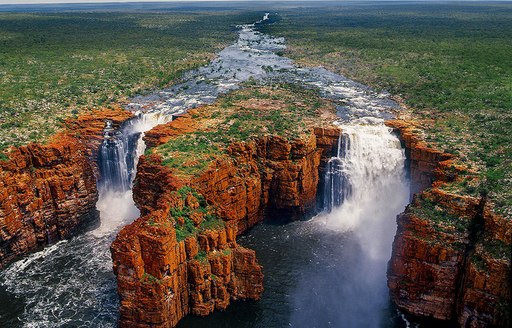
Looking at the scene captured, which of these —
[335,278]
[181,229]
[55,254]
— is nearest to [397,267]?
[335,278]

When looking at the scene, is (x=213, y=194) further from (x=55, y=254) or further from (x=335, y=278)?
(x=55, y=254)

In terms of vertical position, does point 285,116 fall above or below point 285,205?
above

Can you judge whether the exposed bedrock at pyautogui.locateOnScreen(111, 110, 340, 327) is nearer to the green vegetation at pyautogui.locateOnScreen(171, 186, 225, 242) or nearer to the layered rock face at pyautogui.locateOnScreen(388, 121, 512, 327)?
the green vegetation at pyautogui.locateOnScreen(171, 186, 225, 242)

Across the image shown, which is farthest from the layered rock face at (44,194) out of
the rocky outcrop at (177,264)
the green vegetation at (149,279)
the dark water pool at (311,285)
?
the dark water pool at (311,285)

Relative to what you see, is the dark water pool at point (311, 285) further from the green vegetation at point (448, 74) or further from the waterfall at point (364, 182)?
the green vegetation at point (448, 74)

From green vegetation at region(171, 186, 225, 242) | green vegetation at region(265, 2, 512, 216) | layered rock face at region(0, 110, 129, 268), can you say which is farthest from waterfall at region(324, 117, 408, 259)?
layered rock face at region(0, 110, 129, 268)

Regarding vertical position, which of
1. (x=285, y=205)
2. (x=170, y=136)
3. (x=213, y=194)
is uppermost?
(x=170, y=136)
